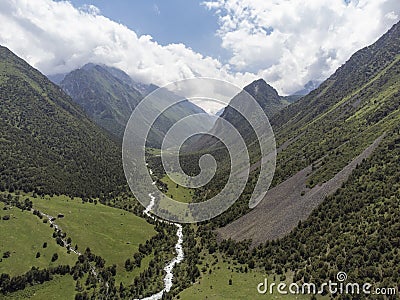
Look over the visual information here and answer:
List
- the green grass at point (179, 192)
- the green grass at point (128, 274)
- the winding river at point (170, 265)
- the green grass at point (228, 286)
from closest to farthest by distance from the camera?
the green grass at point (228, 286), the winding river at point (170, 265), the green grass at point (128, 274), the green grass at point (179, 192)

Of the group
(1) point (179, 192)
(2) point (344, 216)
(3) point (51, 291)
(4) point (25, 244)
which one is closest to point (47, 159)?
(1) point (179, 192)

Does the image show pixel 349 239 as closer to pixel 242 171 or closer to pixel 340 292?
pixel 340 292

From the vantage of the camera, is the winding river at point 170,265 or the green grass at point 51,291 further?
the winding river at point 170,265

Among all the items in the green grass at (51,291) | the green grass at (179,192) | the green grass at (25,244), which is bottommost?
the green grass at (51,291)

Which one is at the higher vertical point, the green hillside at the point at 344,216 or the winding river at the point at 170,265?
the green hillside at the point at 344,216

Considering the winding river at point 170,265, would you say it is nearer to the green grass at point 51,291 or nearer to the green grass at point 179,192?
the green grass at point 51,291

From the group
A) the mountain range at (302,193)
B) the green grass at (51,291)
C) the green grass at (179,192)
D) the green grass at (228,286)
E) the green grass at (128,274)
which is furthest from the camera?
the green grass at (179,192)

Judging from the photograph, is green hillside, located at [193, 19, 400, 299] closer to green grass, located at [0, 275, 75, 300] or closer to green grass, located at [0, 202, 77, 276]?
green grass, located at [0, 275, 75, 300]

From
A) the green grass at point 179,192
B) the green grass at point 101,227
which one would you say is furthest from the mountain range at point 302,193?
the green grass at point 101,227
